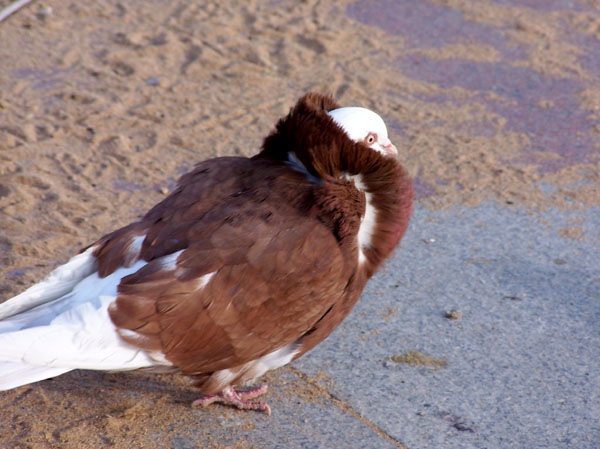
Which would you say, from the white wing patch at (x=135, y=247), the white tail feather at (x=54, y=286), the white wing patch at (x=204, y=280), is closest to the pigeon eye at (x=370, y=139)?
the white wing patch at (x=204, y=280)

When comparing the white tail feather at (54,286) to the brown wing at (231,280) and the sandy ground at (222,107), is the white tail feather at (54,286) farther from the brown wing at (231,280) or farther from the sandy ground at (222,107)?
the sandy ground at (222,107)

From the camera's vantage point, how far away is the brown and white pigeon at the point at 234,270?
8.84 feet

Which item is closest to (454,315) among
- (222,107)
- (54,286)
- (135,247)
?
(135,247)

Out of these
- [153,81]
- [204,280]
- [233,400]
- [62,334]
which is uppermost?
[153,81]

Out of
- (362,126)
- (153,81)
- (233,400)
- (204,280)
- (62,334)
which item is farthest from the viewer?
(153,81)

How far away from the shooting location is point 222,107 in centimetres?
569

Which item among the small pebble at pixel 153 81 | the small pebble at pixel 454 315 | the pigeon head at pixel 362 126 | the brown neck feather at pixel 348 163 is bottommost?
the small pebble at pixel 454 315

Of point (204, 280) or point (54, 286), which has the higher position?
point (204, 280)

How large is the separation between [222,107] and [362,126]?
9.35 feet

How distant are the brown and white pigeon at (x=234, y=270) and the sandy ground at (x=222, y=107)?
0.39 metres

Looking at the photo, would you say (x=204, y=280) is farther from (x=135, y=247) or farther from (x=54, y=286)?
(x=54, y=286)

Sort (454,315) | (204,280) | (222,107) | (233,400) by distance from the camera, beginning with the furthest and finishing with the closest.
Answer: (222,107), (454,315), (233,400), (204,280)

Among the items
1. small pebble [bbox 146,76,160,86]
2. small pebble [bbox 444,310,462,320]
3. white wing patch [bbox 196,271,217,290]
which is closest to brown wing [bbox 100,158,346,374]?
white wing patch [bbox 196,271,217,290]

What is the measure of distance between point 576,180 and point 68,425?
3587 millimetres
